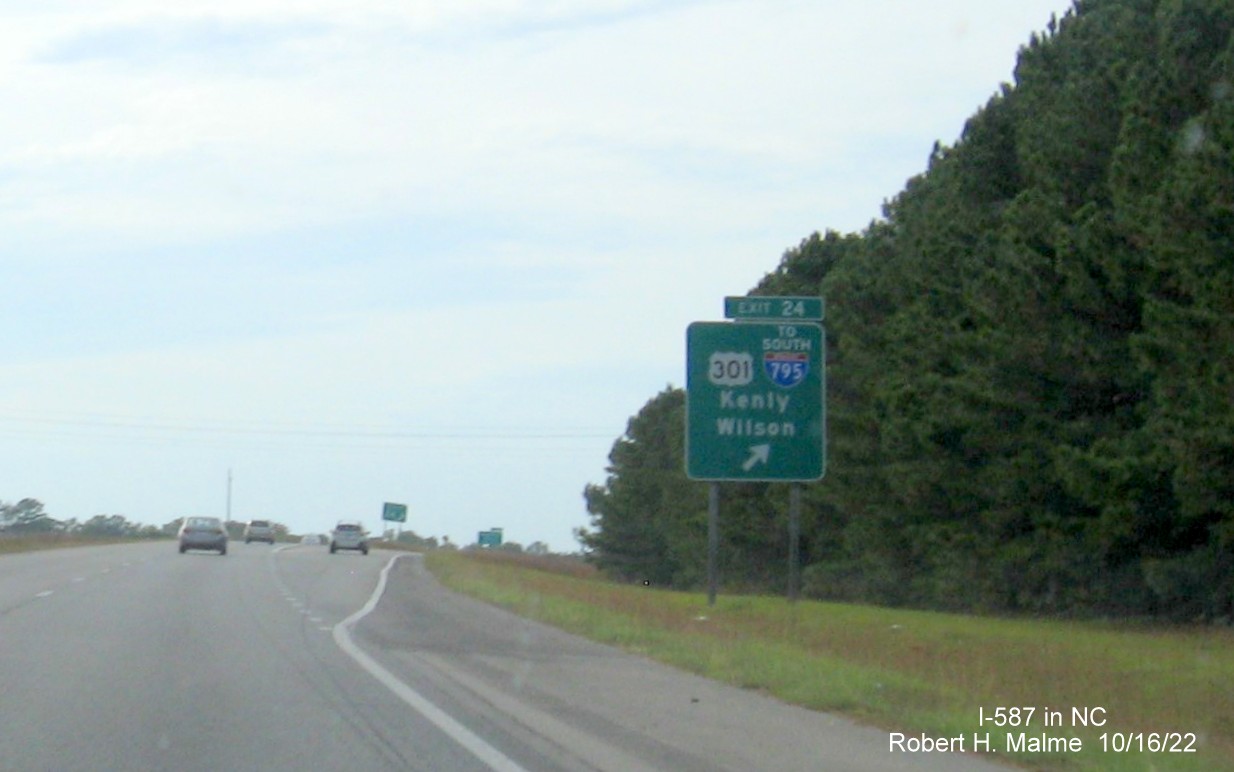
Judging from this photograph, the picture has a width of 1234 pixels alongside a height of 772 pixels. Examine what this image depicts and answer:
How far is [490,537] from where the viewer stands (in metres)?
116

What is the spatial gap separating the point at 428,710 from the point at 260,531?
7957 centimetres

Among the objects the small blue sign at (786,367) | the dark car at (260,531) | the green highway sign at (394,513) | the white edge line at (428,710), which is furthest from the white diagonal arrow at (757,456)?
the green highway sign at (394,513)

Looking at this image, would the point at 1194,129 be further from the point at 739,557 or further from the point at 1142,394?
the point at 739,557

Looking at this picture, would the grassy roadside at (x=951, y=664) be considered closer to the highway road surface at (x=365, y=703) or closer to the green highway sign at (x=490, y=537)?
the highway road surface at (x=365, y=703)

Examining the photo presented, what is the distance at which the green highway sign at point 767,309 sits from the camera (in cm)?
3053

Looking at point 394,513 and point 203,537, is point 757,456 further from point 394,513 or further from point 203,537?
point 394,513

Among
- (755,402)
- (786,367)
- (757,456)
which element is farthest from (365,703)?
(786,367)

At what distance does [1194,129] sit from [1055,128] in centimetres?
707

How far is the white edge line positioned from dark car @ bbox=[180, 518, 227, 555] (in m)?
39.4

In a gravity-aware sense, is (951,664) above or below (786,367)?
below

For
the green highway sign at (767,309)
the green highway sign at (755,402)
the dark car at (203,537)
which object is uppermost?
the green highway sign at (767,309)

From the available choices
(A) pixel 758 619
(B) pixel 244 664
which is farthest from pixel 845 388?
(B) pixel 244 664

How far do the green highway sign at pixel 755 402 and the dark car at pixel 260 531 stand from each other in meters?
66.0

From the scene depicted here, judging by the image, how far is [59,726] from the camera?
45.4ft
